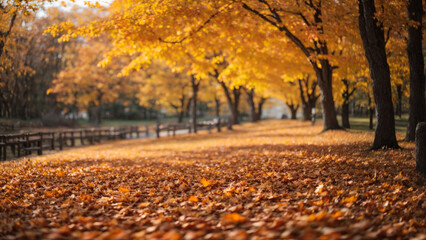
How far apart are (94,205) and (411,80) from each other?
9.63 metres

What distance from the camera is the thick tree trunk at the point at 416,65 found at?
883 centimetres

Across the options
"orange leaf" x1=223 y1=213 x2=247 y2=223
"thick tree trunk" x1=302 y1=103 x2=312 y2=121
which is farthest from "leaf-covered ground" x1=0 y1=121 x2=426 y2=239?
"thick tree trunk" x1=302 y1=103 x2=312 y2=121

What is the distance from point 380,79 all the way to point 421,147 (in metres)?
2.98

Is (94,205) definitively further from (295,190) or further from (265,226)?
(295,190)

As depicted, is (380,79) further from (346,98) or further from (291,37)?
(346,98)

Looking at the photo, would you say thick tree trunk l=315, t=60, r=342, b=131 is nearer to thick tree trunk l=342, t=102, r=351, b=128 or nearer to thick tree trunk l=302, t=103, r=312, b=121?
thick tree trunk l=342, t=102, r=351, b=128

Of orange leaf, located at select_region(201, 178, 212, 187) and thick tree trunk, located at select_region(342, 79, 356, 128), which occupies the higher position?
thick tree trunk, located at select_region(342, 79, 356, 128)

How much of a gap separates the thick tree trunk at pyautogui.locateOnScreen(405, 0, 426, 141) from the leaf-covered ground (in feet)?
9.65

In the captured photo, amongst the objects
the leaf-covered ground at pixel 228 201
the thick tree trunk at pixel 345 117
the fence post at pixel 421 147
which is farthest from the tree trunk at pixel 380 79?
the thick tree trunk at pixel 345 117

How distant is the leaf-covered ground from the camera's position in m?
3.21

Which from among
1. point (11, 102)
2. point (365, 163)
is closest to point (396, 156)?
point (365, 163)

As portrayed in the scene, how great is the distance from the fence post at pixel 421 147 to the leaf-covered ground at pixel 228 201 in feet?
0.54

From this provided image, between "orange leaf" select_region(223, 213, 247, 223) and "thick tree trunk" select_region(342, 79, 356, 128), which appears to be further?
"thick tree trunk" select_region(342, 79, 356, 128)

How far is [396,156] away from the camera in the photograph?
698 centimetres
